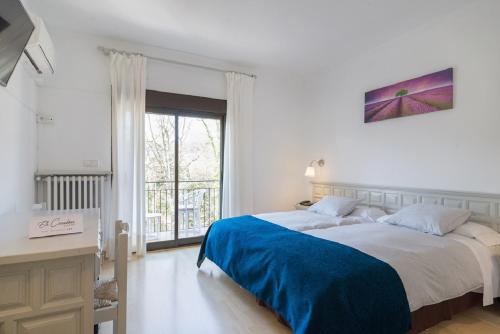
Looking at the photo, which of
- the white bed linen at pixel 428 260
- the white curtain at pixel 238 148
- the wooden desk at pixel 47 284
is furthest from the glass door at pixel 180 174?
the wooden desk at pixel 47 284

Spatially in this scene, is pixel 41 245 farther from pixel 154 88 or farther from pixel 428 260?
pixel 154 88

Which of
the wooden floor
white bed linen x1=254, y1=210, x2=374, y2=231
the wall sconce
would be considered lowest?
the wooden floor

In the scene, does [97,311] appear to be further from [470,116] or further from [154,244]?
[470,116]

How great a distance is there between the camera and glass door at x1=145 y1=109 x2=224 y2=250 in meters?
3.89

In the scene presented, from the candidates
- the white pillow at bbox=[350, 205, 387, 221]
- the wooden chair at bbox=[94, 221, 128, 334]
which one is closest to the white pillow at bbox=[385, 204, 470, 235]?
the white pillow at bbox=[350, 205, 387, 221]

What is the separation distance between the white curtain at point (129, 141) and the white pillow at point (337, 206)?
92.2 inches

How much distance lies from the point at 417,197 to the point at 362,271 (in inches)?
71.2

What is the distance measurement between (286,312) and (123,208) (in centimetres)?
254

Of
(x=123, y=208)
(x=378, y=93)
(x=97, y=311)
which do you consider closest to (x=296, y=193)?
(x=378, y=93)

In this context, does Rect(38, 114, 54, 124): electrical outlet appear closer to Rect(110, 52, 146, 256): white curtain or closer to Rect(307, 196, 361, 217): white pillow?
Rect(110, 52, 146, 256): white curtain

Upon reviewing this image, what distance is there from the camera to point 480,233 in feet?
7.68

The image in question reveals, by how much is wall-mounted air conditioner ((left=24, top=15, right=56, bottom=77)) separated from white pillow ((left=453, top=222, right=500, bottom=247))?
12.8ft

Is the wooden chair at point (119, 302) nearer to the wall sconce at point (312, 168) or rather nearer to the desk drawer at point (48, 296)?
the desk drawer at point (48, 296)

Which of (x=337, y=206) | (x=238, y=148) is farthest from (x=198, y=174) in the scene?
(x=337, y=206)
